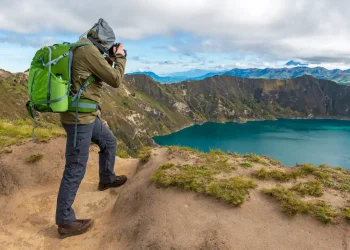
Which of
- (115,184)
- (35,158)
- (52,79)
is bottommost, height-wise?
(115,184)

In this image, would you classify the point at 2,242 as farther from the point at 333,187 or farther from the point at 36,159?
the point at 333,187

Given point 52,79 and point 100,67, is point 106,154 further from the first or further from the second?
point 52,79

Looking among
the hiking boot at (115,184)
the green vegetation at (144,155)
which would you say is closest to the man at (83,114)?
the hiking boot at (115,184)

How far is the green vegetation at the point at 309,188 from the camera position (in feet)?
26.7

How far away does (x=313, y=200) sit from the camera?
25.3 feet

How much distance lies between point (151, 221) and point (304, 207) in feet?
13.7

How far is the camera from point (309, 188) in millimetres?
8344

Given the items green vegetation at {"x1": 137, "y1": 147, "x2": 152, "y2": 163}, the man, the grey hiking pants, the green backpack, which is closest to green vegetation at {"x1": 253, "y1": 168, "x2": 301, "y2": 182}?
green vegetation at {"x1": 137, "y1": 147, "x2": 152, "y2": 163}

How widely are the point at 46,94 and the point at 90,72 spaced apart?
4.21 feet

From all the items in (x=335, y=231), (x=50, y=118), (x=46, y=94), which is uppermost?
(x=46, y=94)

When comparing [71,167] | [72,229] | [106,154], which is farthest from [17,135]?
[72,229]

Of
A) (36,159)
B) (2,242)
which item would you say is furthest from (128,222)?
(36,159)

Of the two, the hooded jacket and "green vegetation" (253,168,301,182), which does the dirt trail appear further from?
the hooded jacket

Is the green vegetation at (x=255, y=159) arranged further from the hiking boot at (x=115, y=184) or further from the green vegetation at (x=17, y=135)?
the green vegetation at (x=17, y=135)
